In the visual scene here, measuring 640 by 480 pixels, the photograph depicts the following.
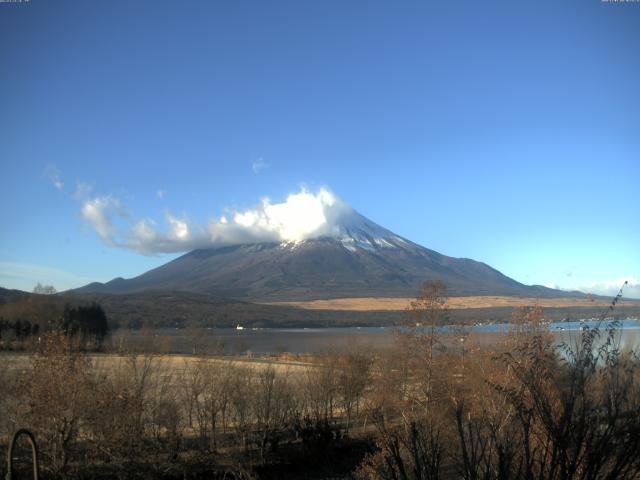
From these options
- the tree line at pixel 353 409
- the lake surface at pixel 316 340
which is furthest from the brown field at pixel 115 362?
the lake surface at pixel 316 340

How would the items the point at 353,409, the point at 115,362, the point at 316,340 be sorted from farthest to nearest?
the point at 316,340 → the point at 353,409 → the point at 115,362

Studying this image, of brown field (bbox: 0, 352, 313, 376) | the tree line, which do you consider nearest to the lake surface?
the tree line

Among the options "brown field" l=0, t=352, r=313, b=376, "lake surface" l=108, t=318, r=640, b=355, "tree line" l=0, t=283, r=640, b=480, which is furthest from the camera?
"brown field" l=0, t=352, r=313, b=376

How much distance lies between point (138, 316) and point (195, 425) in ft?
434

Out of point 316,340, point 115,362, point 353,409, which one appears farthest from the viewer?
point 316,340

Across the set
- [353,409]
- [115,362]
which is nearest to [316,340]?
[353,409]

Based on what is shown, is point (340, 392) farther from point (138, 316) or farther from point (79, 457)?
point (138, 316)

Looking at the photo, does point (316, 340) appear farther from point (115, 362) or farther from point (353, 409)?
point (115, 362)

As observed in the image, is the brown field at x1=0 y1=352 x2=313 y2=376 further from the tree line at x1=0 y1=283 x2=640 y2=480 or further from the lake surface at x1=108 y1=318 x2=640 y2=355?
the lake surface at x1=108 y1=318 x2=640 y2=355

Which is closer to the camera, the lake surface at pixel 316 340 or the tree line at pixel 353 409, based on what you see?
the tree line at pixel 353 409

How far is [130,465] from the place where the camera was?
1625 cm

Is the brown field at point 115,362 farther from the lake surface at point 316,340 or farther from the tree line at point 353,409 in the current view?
the lake surface at point 316,340

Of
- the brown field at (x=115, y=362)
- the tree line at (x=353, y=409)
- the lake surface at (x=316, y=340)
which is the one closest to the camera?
the tree line at (x=353, y=409)

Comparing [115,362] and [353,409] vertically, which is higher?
[115,362]
